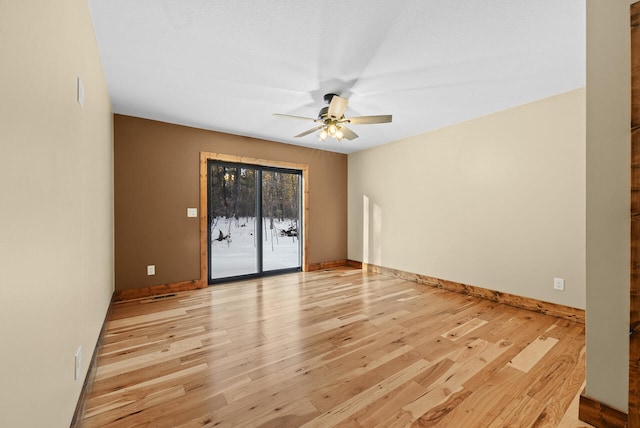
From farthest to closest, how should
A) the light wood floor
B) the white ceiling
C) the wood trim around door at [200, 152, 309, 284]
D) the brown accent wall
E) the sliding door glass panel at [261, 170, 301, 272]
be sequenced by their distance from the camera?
the sliding door glass panel at [261, 170, 301, 272]
the wood trim around door at [200, 152, 309, 284]
the brown accent wall
the white ceiling
the light wood floor

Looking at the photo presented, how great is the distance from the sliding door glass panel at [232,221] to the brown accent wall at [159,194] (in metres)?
0.29

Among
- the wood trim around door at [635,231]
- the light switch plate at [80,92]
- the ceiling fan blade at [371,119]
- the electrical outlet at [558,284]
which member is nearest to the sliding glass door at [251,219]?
the ceiling fan blade at [371,119]

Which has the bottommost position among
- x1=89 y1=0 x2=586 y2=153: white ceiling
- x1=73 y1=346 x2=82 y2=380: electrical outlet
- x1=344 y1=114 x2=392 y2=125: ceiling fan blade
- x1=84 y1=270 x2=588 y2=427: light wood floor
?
x1=84 y1=270 x2=588 y2=427: light wood floor

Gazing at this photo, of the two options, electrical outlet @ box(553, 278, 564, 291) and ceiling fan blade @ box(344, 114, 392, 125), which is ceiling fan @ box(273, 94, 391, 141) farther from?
electrical outlet @ box(553, 278, 564, 291)

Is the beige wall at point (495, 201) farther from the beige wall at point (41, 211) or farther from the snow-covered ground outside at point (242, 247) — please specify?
the beige wall at point (41, 211)

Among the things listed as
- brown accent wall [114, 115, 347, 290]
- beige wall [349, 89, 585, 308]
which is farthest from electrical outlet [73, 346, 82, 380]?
beige wall [349, 89, 585, 308]

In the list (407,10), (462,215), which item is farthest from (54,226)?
(462,215)

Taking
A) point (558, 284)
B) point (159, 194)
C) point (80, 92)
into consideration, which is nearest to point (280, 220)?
point (159, 194)

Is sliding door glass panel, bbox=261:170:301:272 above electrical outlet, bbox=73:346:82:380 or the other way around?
above

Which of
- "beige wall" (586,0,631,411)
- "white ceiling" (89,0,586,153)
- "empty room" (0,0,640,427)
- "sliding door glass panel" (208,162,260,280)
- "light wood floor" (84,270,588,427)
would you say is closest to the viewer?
"empty room" (0,0,640,427)

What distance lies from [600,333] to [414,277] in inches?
117

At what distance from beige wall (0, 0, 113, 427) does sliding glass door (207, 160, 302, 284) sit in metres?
2.69

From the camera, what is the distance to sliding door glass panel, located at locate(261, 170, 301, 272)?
4.80 m

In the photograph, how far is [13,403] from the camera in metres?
0.78
